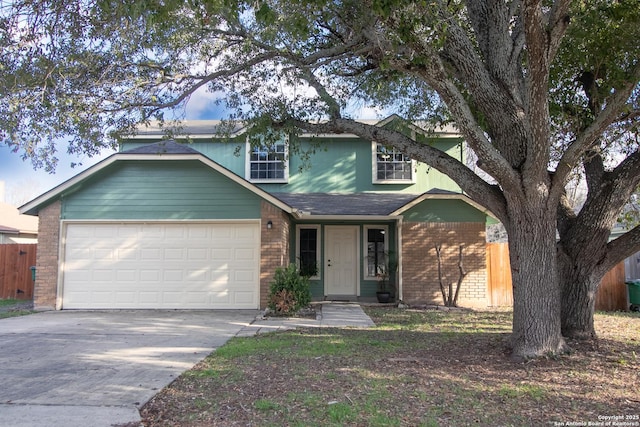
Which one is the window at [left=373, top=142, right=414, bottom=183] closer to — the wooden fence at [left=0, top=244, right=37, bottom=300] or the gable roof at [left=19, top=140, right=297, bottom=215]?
the gable roof at [left=19, top=140, right=297, bottom=215]

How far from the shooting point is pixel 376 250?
1435 cm

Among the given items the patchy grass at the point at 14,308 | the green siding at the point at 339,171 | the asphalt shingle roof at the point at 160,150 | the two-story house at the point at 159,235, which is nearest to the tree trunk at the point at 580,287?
the two-story house at the point at 159,235

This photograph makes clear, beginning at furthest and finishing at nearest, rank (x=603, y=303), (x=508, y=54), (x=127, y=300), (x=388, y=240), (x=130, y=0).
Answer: (x=388, y=240), (x=603, y=303), (x=127, y=300), (x=508, y=54), (x=130, y=0)

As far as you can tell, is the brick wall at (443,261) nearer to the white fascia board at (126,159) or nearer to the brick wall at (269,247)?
the brick wall at (269,247)

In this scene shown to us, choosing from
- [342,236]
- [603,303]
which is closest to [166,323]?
[342,236]

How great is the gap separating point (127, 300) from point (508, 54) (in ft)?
34.0

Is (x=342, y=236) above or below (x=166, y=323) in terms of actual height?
above

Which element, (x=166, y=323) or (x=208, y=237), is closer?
(x=166, y=323)

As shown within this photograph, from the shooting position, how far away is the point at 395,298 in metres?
13.6

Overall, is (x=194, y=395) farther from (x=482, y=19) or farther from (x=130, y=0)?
(x=482, y=19)

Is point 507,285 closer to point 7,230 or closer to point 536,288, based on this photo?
point 536,288

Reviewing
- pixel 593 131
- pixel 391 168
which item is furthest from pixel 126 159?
pixel 593 131

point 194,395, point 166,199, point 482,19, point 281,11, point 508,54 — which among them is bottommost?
point 194,395

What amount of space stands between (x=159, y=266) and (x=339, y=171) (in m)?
6.64
